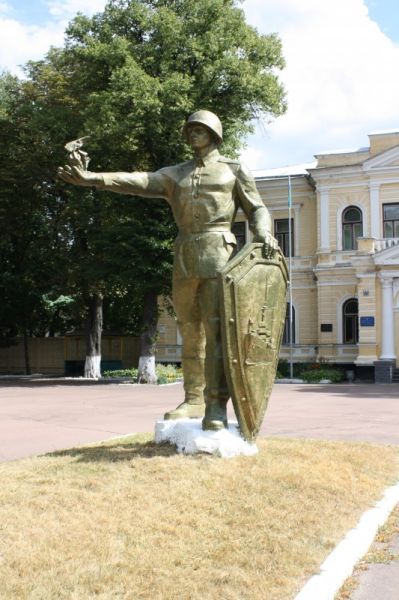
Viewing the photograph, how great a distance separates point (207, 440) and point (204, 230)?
184 cm

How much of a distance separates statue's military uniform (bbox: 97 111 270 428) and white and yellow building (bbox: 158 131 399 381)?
66.5 feet

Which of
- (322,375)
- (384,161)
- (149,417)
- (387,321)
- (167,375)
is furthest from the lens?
(384,161)

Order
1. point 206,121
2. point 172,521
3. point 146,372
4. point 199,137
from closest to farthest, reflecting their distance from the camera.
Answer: point 172,521 < point 206,121 < point 199,137 < point 146,372

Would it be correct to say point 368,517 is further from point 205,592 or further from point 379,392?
point 379,392

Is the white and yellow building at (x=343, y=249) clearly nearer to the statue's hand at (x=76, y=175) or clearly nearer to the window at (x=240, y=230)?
the window at (x=240, y=230)

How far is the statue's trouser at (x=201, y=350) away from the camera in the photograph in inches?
236

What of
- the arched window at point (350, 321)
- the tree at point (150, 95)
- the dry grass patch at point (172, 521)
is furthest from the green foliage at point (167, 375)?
the dry grass patch at point (172, 521)

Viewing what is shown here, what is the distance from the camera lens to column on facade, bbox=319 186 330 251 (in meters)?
29.0

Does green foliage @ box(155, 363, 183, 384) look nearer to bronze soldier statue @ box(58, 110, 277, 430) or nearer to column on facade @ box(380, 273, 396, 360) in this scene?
column on facade @ box(380, 273, 396, 360)

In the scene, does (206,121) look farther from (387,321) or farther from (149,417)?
(387,321)

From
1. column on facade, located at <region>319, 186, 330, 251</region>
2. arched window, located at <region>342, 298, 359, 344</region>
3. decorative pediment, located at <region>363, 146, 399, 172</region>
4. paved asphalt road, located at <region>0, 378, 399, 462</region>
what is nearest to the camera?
paved asphalt road, located at <region>0, 378, 399, 462</region>

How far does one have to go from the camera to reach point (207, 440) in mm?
5836

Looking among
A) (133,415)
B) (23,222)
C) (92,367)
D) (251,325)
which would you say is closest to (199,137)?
(251,325)

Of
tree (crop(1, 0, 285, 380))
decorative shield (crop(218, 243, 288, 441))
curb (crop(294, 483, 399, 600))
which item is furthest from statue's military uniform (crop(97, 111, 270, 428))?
tree (crop(1, 0, 285, 380))
